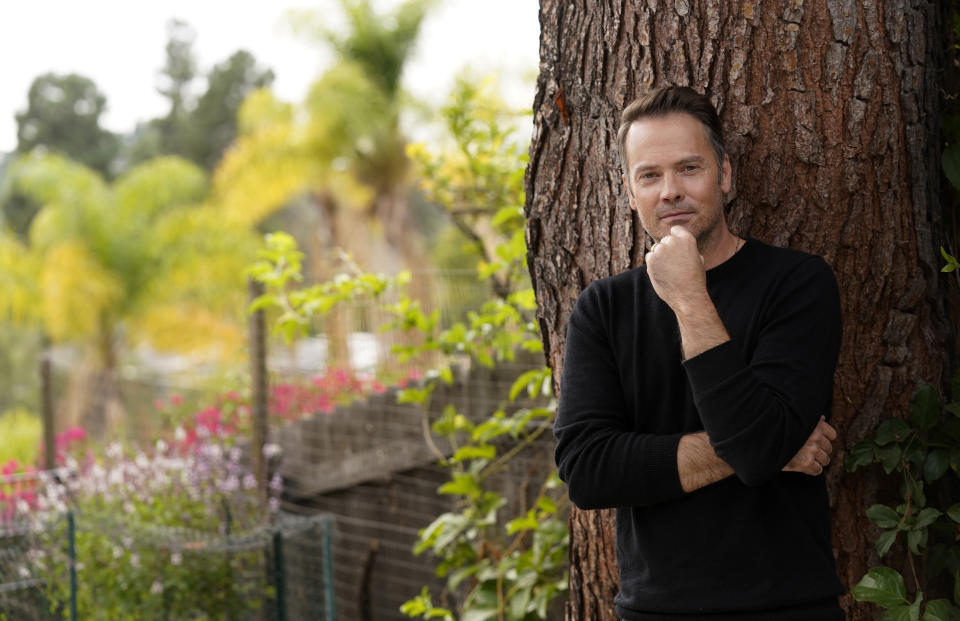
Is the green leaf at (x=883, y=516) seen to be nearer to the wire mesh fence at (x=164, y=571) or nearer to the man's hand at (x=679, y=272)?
the man's hand at (x=679, y=272)

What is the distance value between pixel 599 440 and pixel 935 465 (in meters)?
0.81

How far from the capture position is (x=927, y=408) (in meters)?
2.23

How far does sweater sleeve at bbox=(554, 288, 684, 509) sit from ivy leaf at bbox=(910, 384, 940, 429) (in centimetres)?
71

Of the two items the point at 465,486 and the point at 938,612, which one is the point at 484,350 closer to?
the point at 465,486

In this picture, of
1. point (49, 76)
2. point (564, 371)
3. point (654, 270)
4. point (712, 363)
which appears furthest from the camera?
point (49, 76)

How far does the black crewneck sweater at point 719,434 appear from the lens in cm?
174

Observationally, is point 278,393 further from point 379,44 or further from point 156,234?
point 379,44

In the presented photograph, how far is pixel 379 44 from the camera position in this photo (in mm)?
24969

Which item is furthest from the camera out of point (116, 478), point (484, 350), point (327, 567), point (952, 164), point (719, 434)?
point (116, 478)

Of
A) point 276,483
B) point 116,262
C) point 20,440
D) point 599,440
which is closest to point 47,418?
point 276,483

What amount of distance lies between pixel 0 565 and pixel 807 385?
4636 mm

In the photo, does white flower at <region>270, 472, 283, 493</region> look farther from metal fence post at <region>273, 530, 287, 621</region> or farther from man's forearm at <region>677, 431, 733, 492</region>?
man's forearm at <region>677, 431, 733, 492</region>

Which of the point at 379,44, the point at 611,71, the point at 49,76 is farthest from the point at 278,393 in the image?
the point at 49,76

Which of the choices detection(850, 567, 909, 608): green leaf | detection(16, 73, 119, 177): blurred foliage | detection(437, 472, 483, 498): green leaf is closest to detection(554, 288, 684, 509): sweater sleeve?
detection(850, 567, 909, 608): green leaf
